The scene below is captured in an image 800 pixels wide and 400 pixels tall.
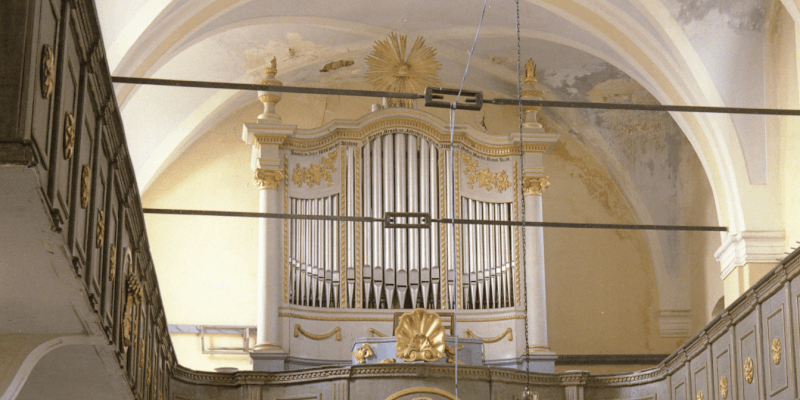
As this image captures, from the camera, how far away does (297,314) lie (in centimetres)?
1524

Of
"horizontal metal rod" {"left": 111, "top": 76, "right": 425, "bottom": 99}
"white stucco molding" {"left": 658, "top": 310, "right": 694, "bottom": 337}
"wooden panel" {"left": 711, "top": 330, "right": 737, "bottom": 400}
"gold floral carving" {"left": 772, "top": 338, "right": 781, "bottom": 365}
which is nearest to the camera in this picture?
"horizontal metal rod" {"left": 111, "top": 76, "right": 425, "bottom": 99}

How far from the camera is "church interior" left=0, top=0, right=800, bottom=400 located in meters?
13.4

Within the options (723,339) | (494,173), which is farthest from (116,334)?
(494,173)

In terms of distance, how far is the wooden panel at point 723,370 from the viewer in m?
11.4

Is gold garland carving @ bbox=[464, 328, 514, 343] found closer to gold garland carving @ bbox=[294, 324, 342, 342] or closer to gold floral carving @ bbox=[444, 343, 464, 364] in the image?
gold floral carving @ bbox=[444, 343, 464, 364]

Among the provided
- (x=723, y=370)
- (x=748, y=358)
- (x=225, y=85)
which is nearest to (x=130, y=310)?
(x=225, y=85)

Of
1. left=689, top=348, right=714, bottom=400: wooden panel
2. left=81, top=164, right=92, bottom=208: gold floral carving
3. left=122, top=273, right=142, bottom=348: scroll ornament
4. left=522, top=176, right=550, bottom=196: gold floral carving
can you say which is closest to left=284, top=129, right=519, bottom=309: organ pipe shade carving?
left=522, top=176, right=550, bottom=196: gold floral carving

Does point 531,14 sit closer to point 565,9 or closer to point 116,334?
point 565,9

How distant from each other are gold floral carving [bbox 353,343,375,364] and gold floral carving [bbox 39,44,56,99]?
927 centimetres

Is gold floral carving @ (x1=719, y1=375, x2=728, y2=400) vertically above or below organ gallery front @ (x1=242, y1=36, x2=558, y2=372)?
below

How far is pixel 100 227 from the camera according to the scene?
281 inches

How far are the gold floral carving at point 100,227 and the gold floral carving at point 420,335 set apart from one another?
7.21 meters

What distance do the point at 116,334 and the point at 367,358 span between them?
6.55m

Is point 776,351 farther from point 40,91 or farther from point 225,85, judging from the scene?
point 40,91
